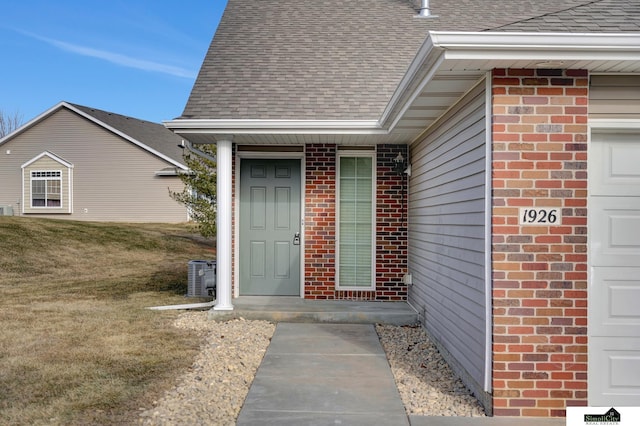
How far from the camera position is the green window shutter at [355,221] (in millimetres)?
8258

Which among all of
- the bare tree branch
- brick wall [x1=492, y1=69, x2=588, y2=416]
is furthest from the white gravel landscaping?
the bare tree branch

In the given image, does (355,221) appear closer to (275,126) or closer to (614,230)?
(275,126)

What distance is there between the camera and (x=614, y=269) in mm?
4035

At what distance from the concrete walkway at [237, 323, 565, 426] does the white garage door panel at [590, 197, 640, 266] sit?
4.38ft

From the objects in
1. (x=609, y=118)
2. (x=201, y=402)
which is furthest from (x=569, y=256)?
(x=201, y=402)

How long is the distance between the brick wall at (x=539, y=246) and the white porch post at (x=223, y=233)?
433 centimetres

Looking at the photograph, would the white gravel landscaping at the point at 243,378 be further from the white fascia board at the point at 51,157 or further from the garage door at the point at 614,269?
the white fascia board at the point at 51,157

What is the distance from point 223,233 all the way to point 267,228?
115 cm

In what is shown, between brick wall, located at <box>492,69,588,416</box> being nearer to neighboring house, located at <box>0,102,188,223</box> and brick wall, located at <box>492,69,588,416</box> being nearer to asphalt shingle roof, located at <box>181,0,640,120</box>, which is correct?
asphalt shingle roof, located at <box>181,0,640,120</box>

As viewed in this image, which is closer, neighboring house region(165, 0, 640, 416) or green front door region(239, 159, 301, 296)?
neighboring house region(165, 0, 640, 416)

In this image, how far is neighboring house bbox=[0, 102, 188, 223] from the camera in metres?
23.5

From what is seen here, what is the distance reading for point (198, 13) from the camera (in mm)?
24938

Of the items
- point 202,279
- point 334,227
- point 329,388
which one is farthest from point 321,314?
point 202,279

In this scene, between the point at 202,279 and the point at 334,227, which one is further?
the point at 202,279
